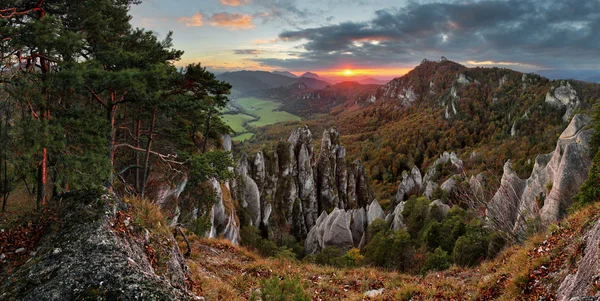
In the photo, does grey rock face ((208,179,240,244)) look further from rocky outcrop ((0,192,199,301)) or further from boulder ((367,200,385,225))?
boulder ((367,200,385,225))

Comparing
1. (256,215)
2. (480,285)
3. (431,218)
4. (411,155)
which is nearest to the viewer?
(480,285)

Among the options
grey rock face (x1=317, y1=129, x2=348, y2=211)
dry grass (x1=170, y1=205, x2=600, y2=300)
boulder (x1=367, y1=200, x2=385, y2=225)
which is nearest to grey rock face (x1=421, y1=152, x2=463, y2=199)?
boulder (x1=367, y1=200, x2=385, y2=225)

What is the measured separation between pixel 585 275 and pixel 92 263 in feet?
23.6

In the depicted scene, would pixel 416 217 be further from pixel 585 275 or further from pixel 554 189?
pixel 585 275

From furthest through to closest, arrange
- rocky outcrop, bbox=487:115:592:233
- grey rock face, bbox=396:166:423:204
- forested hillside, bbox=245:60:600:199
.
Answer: forested hillside, bbox=245:60:600:199, grey rock face, bbox=396:166:423:204, rocky outcrop, bbox=487:115:592:233

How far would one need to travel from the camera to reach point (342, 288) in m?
9.70

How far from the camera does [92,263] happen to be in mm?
4176

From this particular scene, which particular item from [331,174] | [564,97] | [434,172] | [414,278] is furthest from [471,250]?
[564,97]

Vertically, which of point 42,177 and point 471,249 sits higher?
point 42,177

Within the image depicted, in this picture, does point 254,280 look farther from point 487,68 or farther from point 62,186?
point 487,68

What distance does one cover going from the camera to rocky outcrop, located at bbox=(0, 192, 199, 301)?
374 cm

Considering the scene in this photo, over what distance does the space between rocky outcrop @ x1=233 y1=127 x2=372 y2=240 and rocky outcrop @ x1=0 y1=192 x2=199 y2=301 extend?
25245mm

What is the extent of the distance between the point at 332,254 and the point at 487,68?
17288 centimetres

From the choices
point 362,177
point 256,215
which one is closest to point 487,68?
point 362,177
